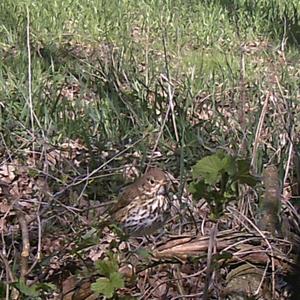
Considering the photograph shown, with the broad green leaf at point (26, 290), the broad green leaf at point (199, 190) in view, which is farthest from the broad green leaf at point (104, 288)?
the broad green leaf at point (199, 190)

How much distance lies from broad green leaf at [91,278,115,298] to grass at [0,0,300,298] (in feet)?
2.98

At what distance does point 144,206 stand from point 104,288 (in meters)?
0.71

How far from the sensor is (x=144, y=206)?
11.3ft

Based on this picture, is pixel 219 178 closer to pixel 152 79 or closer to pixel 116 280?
pixel 116 280

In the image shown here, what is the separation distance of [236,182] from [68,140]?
217 centimetres

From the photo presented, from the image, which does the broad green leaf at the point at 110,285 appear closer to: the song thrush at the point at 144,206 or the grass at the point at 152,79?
the song thrush at the point at 144,206

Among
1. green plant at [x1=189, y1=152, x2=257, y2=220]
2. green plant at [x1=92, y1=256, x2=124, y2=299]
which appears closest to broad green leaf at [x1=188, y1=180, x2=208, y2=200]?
green plant at [x1=189, y1=152, x2=257, y2=220]

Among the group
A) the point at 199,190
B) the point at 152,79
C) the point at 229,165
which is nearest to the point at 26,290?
the point at 199,190

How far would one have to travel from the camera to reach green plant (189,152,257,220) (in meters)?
2.75

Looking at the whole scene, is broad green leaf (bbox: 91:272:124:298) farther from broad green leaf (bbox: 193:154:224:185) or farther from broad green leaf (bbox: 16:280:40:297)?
broad green leaf (bbox: 193:154:224:185)

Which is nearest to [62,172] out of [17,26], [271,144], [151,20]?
[271,144]

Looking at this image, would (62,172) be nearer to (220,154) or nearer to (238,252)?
(238,252)

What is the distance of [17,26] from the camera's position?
655 centimetres

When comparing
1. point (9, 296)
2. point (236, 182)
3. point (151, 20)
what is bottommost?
point (151, 20)
